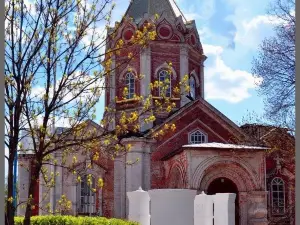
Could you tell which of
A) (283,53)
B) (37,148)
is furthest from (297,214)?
(283,53)

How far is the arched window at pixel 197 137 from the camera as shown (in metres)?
26.6

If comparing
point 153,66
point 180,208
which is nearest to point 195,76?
point 153,66

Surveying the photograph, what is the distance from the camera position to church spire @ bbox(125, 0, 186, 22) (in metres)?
29.5

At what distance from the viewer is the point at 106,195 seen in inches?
1043

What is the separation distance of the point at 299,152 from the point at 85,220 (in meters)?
9.92

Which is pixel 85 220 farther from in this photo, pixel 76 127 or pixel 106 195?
pixel 106 195

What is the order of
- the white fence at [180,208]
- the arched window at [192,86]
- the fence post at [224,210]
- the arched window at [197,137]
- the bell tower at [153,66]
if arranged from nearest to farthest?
the white fence at [180,208], the fence post at [224,210], the bell tower at [153,66], the arched window at [197,137], the arched window at [192,86]

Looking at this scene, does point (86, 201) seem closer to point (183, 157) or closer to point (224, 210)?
point (183, 157)

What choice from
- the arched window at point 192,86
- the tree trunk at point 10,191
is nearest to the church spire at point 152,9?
the arched window at point 192,86

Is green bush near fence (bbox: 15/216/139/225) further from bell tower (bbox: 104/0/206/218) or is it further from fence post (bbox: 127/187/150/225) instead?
bell tower (bbox: 104/0/206/218)

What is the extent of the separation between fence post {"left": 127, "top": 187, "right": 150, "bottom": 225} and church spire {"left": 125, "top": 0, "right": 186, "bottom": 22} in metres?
12.6

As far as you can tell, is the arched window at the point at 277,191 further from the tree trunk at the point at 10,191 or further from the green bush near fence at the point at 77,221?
the tree trunk at the point at 10,191

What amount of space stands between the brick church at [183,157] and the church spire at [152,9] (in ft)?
0.18

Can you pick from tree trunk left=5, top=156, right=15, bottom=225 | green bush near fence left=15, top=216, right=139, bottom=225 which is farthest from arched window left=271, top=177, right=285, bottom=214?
tree trunk left=5, top=156, right=15, bottom=225
